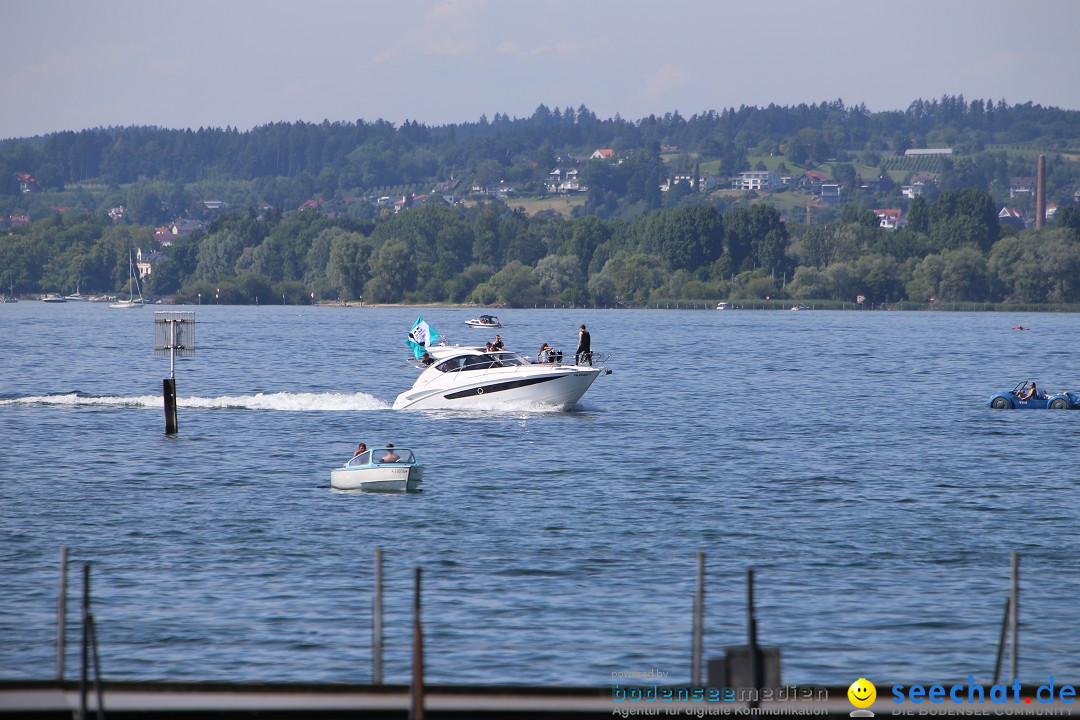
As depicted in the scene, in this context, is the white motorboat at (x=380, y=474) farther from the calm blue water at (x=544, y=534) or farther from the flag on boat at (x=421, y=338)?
the flag on boat at (x=421, y=338)

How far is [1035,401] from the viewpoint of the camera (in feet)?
249

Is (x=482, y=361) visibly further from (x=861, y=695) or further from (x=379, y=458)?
(x=861, y=695)

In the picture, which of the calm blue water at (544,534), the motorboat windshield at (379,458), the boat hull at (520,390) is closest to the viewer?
the calm blue water at (544,534)

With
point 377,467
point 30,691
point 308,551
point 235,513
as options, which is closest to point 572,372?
point 377,467

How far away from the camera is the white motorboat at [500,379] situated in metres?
63.5

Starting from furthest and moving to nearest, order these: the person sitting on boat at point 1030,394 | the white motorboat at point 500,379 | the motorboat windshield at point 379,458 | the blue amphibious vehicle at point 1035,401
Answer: the person sitting on boat at point 1030,394
the blue amphibious vehicle at point 1035,401
the white motorboat at point 500,379
the motorboat windshield at point 379,458

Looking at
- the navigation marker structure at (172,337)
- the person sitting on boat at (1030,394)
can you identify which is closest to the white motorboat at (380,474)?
the navigation marker structure at (172,337)

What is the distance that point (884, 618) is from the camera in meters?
28.2

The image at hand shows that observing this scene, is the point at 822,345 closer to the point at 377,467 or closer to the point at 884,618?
the point at 377,467

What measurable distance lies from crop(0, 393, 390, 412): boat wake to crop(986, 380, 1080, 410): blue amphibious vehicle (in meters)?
34.3

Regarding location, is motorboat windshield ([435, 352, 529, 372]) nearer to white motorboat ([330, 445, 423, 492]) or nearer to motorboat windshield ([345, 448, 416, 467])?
motorboat windshield ([345, 448, 416, 467])

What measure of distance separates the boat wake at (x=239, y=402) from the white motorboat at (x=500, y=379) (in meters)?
8.99

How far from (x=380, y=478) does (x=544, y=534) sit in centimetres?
803

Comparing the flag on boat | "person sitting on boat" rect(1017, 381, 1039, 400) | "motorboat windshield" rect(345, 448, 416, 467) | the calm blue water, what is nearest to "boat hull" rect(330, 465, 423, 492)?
"motorboat windshield" rect(345, 448, 416, 467)
